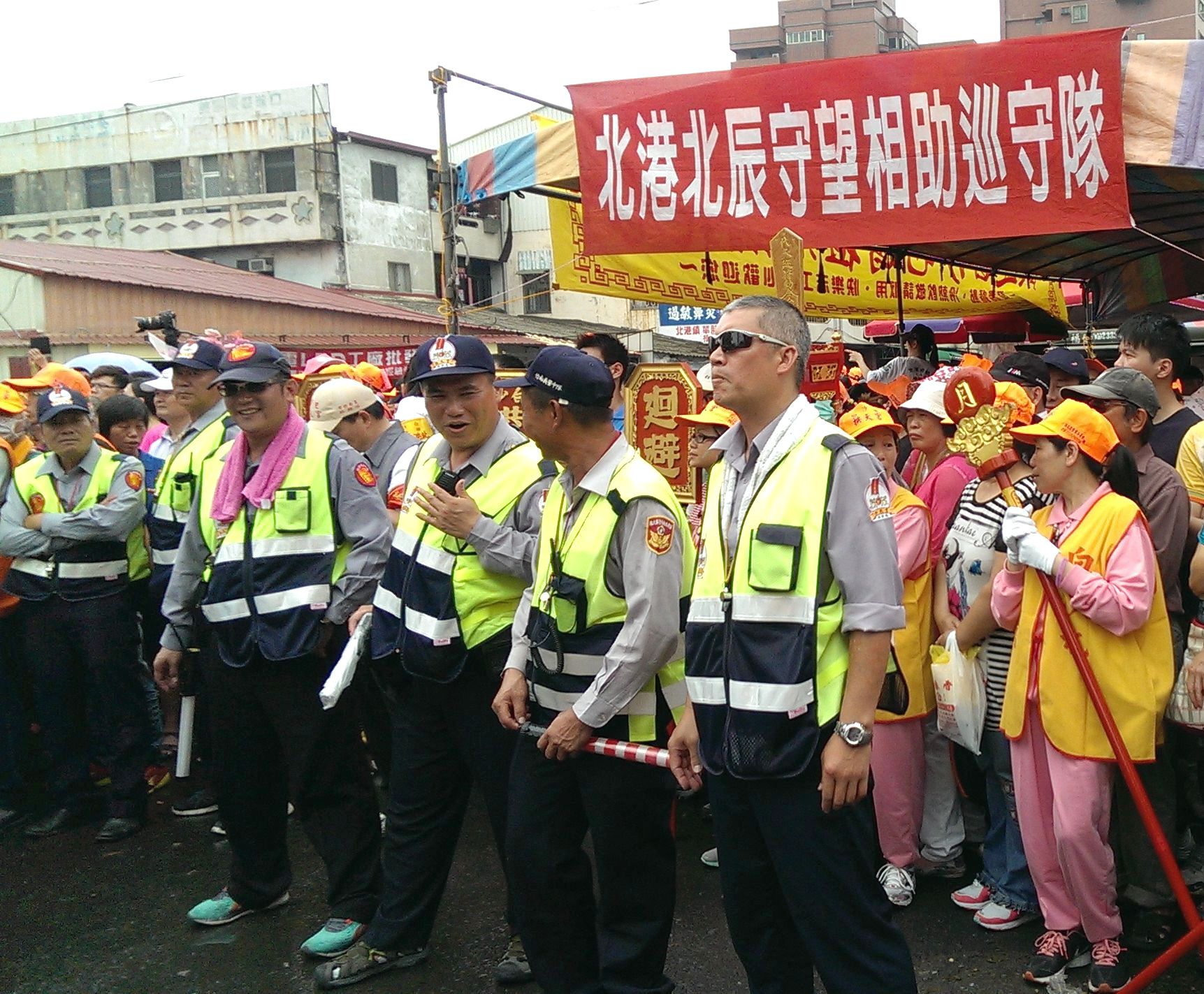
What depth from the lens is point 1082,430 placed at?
12.2 ft

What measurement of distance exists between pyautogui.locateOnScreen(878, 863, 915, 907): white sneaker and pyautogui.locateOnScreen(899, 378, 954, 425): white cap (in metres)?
1.84

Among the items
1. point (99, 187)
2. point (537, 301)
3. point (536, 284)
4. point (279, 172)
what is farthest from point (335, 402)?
point (99, 187)

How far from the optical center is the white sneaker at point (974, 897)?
4.36 meters

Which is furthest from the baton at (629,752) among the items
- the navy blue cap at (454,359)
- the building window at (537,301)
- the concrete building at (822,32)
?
the concrete building at (822,32)

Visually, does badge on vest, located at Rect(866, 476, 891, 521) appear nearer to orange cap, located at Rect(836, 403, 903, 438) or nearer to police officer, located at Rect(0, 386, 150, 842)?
orange cap, located at Rect(836, 403, 903, 438)

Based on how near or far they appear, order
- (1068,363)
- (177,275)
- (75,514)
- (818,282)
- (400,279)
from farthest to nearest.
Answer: (400,279), (177,275), (818,282), (75,514), (1068,363)

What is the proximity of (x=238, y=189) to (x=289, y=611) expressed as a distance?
31.6 m

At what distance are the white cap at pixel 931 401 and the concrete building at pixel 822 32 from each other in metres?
55.8

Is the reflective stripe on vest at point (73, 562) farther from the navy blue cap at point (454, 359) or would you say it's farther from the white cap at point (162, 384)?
the navy blue cap at point (454, 359)

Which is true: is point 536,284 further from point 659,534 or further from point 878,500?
point 878,500

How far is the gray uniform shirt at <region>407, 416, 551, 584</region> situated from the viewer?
3.66 meters

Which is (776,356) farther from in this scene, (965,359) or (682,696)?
Answer: (965,359)

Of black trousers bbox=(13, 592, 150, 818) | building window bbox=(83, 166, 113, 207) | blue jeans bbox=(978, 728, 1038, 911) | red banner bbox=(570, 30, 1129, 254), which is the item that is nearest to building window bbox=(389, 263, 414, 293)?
building window bbox=(83, 166, 113, 207)

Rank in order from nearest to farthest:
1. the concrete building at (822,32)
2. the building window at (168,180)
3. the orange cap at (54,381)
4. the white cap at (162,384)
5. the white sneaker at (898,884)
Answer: the white sneaker at (898,884) < the orange cap at (54,381) < the white cap at (162,384) < the building window at (168,180) < the concrete building at (822,32)
